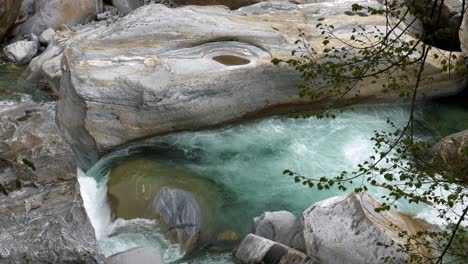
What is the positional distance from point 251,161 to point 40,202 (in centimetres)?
354

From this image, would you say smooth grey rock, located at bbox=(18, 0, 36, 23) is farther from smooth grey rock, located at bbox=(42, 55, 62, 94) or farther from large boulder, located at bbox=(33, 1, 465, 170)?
large boulder, located at bbox=(33, 1, 465, 170)

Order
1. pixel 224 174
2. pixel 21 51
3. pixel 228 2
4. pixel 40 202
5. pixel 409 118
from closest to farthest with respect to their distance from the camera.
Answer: pixel 409 118 → pixel 40 202 → pixel 224 174 → pixel 228 2 → pixel 21 51

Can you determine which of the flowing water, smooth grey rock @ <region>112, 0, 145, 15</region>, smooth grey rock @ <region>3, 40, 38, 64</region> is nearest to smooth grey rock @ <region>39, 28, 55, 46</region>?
smooth grey rock @ <region>3, 40, 38, 64</region>

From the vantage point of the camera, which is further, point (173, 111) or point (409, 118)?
point (173, 111)

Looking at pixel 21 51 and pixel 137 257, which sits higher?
pixel 137 257

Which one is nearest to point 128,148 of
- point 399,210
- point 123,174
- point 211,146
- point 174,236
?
point 123,174

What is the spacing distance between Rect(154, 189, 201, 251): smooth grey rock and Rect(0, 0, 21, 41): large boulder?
312 inches

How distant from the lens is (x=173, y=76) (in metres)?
9.29

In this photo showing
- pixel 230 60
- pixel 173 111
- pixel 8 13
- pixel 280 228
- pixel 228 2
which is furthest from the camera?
pixel 8 13

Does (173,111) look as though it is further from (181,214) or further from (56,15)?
(56,15)

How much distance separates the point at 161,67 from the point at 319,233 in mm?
4068

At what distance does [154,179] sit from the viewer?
8250mm

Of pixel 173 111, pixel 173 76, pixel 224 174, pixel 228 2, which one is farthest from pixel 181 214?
pixel 228 2

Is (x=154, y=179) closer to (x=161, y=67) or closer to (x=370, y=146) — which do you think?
(x=161, y=67)
